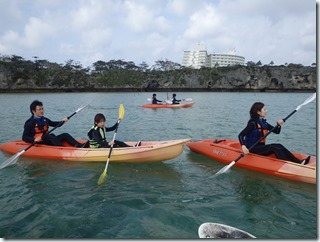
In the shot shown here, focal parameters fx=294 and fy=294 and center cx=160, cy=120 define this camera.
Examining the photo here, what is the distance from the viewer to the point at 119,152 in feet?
22.2

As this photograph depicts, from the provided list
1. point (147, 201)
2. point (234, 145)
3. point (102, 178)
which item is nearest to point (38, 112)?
point (102, 178)

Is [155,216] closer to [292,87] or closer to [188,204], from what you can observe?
[188,204]

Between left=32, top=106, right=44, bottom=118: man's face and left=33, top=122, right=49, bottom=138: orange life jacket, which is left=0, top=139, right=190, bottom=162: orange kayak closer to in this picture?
left=33, top=122, right=49, bottom=138: orange life jacket

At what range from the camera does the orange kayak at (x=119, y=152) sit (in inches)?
257

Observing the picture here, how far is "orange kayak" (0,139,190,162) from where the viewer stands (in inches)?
257

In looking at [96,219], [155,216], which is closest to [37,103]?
[96,219]

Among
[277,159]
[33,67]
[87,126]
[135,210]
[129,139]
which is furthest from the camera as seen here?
[33,67]

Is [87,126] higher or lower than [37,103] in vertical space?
lower

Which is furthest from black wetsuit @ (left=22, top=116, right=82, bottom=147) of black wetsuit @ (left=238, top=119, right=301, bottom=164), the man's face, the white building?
the white building

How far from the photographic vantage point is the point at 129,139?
1082 cm

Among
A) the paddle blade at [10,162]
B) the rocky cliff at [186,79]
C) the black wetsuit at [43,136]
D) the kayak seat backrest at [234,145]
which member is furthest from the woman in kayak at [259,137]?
the rocky cliff at [186,79]

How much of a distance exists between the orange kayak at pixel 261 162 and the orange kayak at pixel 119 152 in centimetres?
118

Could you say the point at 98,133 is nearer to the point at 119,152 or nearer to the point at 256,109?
the point at 119,152

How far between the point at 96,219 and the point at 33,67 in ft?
227
